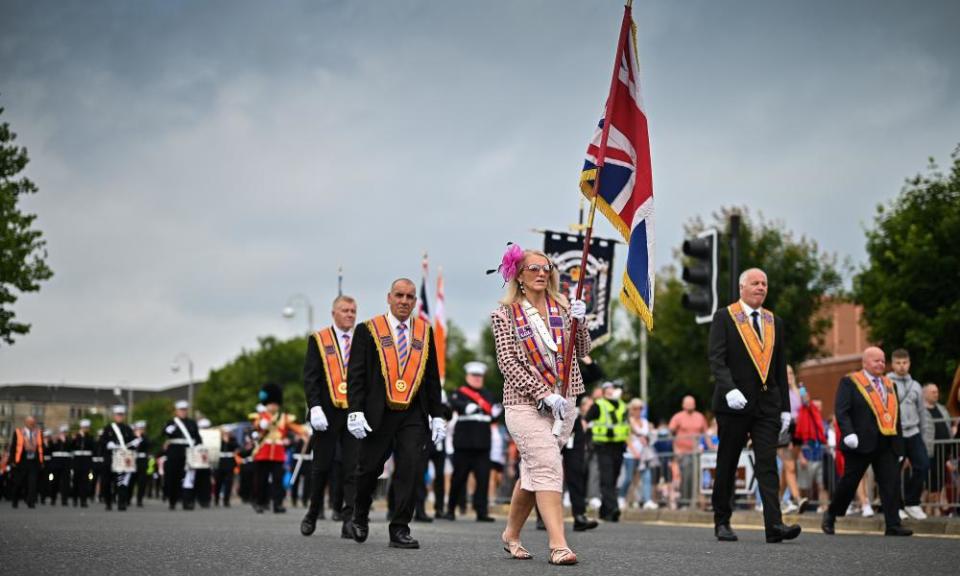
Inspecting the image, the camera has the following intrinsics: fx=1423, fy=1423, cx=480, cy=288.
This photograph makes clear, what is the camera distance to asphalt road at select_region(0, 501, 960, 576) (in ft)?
27.2

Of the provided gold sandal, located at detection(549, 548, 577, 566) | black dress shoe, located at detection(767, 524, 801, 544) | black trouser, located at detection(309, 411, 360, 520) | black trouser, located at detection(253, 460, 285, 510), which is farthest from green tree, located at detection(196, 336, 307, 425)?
gold sandal, located at detection(549, 548, 577, 566)

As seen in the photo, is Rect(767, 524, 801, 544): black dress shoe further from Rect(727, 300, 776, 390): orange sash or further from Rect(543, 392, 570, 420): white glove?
Rect(543, 392, 570, 420): white glove

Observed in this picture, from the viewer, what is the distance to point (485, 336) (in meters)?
116

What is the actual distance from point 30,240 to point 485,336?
81.5 m

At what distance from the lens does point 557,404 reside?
349 inches

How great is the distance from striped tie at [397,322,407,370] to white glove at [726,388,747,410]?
267 centimetres

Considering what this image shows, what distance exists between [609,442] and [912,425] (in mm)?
4981

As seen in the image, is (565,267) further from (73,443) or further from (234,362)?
(234,362)

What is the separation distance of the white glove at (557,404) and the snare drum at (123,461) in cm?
2054

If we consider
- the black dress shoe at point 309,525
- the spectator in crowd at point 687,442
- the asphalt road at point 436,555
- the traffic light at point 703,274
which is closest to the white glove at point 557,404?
the asphalt road at point 436,555

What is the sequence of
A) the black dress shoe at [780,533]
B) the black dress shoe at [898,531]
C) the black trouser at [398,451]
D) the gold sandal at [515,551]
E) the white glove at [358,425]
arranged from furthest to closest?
the black dress shoe at [898,531], the black dress shoe at [780,533], the black trouser at [398,451], the white glove at [358,425], the gold sandal at [515,551]

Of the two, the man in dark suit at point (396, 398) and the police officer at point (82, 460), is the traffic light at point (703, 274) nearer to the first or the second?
the man in dark suit at point (396, 398)

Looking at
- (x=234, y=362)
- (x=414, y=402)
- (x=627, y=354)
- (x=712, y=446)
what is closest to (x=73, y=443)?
(x=712, y=446)

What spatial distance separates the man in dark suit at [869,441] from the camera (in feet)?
44.8
